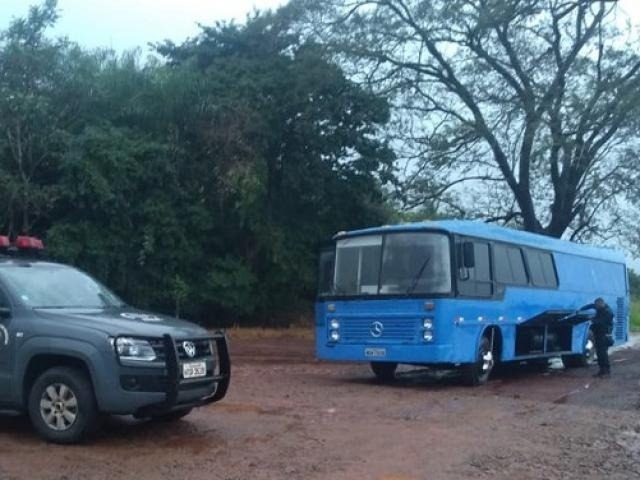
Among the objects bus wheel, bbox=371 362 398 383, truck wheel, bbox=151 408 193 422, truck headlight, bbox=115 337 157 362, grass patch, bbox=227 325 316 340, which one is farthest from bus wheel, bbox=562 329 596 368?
truck headlight, bbox=115 337 157 362

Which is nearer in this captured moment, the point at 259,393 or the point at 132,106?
the point at 259,393

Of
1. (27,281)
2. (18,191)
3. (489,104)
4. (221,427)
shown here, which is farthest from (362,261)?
(489,104)

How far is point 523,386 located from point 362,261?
376cm

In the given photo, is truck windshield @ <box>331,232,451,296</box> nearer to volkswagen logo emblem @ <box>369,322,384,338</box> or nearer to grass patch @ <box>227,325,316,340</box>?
volkswagen logo emblem @ <box>369,322,384,338</box>

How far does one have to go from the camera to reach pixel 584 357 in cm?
2219

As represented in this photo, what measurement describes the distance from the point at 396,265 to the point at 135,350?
760 cm

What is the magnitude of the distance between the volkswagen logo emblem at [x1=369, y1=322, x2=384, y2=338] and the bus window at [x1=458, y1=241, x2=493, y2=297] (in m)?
1.44

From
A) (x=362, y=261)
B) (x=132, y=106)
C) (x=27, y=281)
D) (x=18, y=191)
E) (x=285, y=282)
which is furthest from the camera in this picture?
(x=285, y=282)

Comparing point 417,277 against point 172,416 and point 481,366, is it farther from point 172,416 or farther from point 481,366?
point 172,416

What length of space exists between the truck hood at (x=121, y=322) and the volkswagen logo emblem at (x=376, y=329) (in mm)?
6369

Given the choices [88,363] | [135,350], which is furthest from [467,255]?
[88,363]

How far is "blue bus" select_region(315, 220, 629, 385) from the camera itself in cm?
1598

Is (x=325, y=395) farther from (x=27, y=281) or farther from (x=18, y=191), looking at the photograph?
(x=18, y=191)

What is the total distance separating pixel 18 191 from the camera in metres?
25.1
